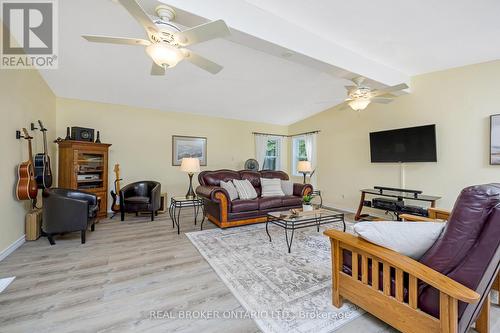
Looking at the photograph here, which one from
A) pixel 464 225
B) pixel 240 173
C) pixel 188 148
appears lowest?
pixel 464 225

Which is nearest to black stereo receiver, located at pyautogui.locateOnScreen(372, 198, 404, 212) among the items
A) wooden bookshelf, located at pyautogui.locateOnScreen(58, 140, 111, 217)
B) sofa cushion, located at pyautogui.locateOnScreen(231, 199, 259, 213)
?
Answer: sofa cushion, located at pyautogui.locateOnScreen(231, 199, 259, 213)

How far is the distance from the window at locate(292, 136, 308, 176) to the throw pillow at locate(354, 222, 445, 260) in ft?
16.5

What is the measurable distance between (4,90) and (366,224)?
4008 millimetres

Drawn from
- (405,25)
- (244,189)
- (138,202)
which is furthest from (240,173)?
(405,25)

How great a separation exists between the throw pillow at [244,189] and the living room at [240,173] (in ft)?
0.27

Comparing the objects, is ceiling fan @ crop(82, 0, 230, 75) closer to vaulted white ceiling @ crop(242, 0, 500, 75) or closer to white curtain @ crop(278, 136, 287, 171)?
vaulted white ceiling @ crop(242, 0, 500, 75)

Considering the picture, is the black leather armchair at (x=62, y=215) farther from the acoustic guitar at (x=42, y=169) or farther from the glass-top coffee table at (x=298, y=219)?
the glass-top coffee table at (x=298, y=219)

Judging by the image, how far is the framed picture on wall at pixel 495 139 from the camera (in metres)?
3.01

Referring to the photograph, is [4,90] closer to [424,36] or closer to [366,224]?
[366,224]

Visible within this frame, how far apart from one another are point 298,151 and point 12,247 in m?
6.20

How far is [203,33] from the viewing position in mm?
1662

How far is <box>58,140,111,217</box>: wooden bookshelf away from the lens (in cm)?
384

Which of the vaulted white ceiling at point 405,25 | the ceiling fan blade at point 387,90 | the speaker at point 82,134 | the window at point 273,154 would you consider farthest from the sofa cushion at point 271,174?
the speaker at point 82,134

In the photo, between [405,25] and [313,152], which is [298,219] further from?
[313,152]
